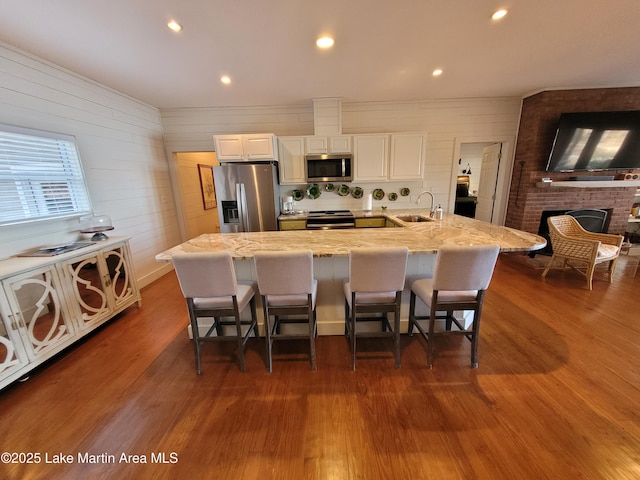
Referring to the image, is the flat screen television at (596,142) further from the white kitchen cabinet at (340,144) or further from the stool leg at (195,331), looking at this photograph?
the stool leg at (195,331)

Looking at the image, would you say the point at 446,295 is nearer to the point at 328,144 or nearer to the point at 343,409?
the point at 343,409

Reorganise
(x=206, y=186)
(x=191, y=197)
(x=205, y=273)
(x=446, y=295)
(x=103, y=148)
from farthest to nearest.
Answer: (x=206, y=186), (x=191, y=197), (x=103, y=148), (x=446, y=295), (x=205, y=273)

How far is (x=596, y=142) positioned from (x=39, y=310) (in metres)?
7.04

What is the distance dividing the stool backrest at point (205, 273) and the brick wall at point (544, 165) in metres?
4.77

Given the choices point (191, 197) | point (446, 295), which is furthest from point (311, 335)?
point (191, 197)

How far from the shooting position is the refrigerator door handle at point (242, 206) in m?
3.65

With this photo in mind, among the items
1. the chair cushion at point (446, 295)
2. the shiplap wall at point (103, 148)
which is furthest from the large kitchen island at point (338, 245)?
the shiplap wall at point (103, 148)

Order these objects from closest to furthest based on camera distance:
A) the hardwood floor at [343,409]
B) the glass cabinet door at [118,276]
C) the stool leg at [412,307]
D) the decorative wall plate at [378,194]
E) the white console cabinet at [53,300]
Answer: the hardwood floor at [343,409], the white console cabinet at [53,300], the stool leg at [412,307], the glass cabinet door at [118,276], the decorative wall plate at [378,194]

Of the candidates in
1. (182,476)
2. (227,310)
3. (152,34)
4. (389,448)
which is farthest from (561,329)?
(152,34)

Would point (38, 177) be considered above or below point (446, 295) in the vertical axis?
above

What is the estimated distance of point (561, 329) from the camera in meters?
2.28

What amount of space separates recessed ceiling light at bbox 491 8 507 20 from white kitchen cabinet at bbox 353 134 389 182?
6.39 ft

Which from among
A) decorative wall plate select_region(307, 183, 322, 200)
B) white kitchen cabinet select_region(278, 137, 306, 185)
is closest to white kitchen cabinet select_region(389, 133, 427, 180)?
decorative wall plate select_region(307, 183, 322, 200)

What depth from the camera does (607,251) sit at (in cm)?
313
